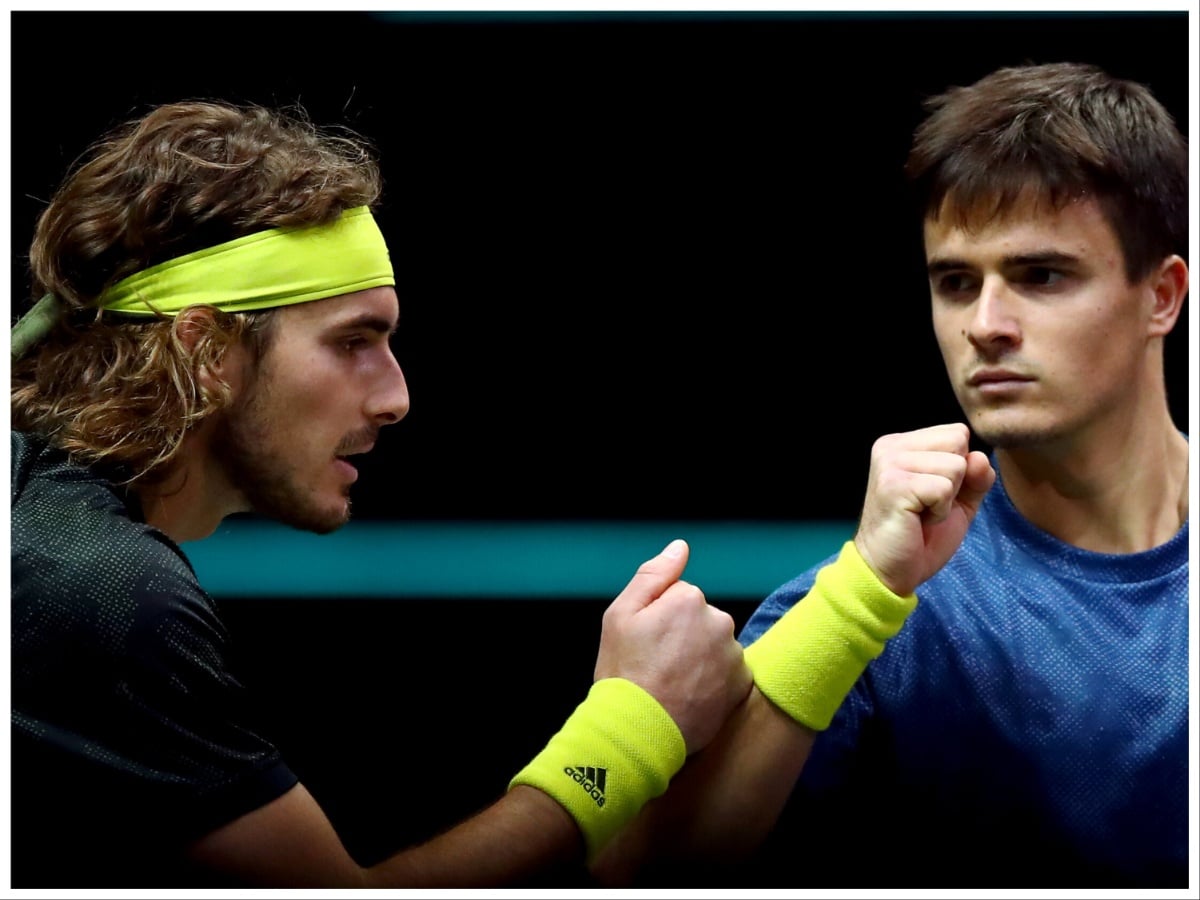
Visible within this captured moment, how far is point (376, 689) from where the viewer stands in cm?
243

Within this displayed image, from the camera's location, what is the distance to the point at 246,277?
69.2 inches

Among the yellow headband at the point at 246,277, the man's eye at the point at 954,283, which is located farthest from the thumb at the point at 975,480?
the yellow headband at the point at 246,277

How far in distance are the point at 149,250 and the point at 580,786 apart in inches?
32.4

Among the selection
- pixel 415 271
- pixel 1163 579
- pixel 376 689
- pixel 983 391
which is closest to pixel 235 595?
pixel 376 689

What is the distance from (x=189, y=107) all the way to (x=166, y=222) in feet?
0.67

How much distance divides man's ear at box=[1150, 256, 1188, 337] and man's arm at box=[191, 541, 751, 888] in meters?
0.69

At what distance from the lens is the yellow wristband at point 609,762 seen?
5.30ft

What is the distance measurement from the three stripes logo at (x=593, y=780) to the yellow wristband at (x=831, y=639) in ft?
0.74

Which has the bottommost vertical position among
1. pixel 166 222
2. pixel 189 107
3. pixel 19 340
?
pixel 19 340

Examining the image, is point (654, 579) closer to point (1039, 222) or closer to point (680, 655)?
point (680, 655)

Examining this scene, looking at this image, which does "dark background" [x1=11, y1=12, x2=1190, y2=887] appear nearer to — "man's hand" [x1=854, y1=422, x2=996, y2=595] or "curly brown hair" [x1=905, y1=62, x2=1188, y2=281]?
"curly brown hair" [x1=905, y1=62, x2=1188, y2=281]

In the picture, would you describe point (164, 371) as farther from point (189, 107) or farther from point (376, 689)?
point (376, 689)

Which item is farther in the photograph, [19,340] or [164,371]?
[19,340]

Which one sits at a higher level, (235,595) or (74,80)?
(74,80)
